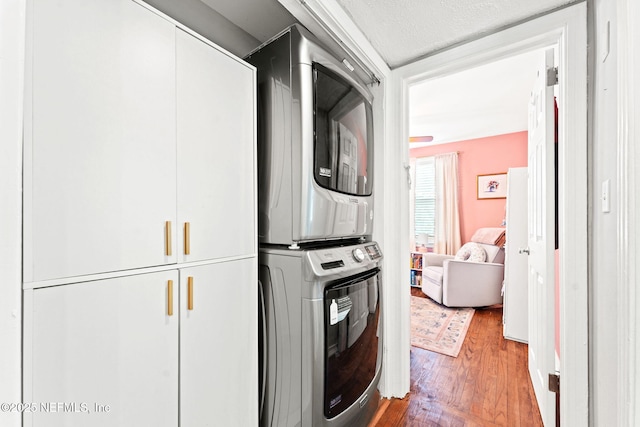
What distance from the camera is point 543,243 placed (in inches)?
62.4

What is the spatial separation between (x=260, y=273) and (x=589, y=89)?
5.81ft

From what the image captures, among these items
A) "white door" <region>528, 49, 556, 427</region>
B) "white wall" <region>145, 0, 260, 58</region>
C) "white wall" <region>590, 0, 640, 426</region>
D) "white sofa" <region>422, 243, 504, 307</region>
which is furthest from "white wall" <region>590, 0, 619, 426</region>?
"white sofa" <region>422, 243, 504, 307</region>

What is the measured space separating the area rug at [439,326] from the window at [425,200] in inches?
61.0

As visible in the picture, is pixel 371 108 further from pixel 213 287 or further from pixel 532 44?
pixel 213 287

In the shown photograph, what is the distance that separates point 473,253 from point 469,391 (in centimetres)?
228

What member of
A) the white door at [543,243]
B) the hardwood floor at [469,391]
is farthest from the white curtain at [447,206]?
the white door at [543,243]

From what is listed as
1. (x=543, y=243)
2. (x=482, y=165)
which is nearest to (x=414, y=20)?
(x=543, y=243)

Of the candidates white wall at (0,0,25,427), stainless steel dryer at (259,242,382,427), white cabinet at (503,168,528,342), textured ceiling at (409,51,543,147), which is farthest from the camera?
white cabinet at (503,168,528,342)

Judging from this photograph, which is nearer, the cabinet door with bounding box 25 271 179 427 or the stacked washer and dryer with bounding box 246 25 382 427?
the cabinet door with bounding box 25 271 179 427

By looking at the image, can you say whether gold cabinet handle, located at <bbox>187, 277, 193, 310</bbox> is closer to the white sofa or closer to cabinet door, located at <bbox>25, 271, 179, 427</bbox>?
cabinet door, located at <bbox>25, 271, 179, 427</bbox>

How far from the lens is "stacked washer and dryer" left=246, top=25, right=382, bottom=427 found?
1.17 metres

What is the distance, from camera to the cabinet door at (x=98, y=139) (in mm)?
664

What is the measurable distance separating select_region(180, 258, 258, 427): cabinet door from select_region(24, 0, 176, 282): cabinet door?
22 cm

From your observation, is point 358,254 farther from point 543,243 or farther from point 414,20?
point 414,20
